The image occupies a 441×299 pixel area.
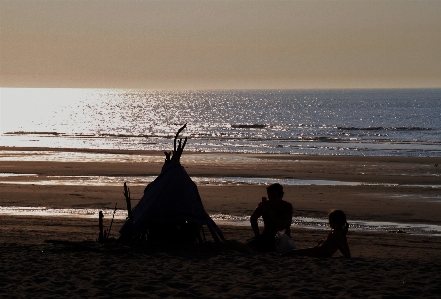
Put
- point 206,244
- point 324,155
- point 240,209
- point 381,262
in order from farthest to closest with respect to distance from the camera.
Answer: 1. point 324,155
2. point 240,209
3. point 206,244
4. point 381,262

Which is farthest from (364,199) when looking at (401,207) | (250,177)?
(250,177)

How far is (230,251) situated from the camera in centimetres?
1098

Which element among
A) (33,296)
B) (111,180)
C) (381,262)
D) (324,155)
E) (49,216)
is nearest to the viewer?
(33,296)

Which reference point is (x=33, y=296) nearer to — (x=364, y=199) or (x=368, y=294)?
(x=368, y=294)

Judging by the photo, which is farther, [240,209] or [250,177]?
[250,177]

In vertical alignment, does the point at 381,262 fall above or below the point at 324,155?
below

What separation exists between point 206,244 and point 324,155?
2563 cm

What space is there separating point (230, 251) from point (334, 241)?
1.75m

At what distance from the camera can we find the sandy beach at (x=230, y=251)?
27.4 feet

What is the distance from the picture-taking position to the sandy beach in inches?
329

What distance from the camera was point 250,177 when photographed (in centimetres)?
2572

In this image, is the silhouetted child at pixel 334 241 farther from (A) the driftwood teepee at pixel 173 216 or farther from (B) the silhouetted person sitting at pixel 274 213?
(A) the driftwood teepee at pixel 173 216

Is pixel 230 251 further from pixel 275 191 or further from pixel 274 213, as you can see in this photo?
pixel 275 191

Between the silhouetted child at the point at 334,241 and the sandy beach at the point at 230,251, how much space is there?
1.00 ft
